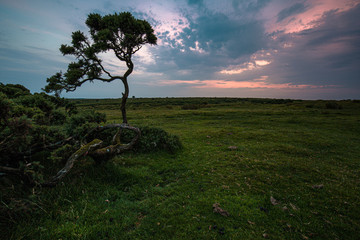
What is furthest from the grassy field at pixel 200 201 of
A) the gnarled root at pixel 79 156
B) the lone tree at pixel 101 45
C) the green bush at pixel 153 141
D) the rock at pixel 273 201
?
the lone tree at pixel 101 45

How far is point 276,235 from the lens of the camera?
13.1 ft

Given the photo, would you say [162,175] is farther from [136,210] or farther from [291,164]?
[291,164]

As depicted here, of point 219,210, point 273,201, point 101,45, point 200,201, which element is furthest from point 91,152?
point 101,45

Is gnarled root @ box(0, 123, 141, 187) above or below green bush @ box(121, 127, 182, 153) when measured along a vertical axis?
above

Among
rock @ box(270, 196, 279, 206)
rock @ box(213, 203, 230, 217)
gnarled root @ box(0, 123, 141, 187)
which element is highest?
gnarled root @ box(0, 123, 141, 187)

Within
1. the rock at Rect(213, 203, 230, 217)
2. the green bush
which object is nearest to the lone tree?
the green bush

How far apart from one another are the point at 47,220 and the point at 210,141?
1220 centimetres

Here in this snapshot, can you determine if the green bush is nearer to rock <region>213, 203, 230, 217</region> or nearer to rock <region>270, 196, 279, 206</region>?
rock <region>213, 203, 230, 217</region>

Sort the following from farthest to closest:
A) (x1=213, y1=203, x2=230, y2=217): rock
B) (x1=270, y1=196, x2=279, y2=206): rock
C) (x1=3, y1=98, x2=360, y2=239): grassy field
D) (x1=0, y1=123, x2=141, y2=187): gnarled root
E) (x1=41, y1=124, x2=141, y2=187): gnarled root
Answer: (x1=270, y1=196, x2=279, y2=206): rock
(x1=41, y1=124, x2=141, y2=187): gnarled root
(x1=213, y1=203, x2=230, y2=217): rock
(x1=0, y1=123, x2=141, y2=187): gnarled root
(x1=3, y1=98, x2=360, y2=239): grassy field

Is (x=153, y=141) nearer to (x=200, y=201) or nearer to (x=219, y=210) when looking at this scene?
(x=200, y=201)

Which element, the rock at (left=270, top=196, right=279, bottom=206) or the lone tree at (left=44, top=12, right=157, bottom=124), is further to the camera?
the lone tree at (left=44, top=12, right=157, bottom=124)

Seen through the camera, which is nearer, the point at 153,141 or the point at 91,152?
the point at 91,152

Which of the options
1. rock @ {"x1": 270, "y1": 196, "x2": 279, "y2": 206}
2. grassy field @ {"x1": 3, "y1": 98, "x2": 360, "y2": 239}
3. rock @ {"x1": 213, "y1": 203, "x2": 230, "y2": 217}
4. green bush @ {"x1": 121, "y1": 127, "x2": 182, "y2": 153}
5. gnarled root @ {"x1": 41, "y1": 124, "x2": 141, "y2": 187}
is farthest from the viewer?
green bush @ {"x1": 121, "y1": 127, "x2": 182, "y2": 153}

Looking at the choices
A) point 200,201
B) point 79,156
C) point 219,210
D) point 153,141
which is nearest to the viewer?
point 219,210
